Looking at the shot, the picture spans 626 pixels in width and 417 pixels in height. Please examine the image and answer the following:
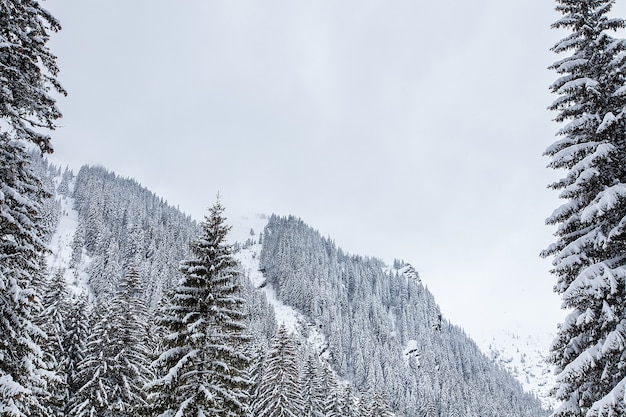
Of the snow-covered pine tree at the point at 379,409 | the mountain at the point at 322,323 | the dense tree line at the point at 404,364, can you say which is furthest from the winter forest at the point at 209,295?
the dense tree line at the point at 404,364

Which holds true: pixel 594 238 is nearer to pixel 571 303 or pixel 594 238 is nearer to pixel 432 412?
→ pixel 571 303

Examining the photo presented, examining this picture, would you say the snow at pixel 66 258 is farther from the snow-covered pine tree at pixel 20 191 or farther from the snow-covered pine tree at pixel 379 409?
the snow-covered pine tree at pixel 20 191

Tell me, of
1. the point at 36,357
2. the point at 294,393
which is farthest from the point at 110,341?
the point at 36,357

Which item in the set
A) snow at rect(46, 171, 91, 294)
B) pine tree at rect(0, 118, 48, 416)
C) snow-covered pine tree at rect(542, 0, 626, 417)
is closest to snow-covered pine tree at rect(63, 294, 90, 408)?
pine tree at rect(0, 118, 48, 416)

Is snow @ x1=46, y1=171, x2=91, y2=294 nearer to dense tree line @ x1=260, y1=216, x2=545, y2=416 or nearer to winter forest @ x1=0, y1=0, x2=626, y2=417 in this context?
winter forest @ x1=0, y1=0, x2=626, y2=417

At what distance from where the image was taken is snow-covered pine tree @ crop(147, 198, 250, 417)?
1534 cm

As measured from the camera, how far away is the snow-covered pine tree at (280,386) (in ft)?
95.2

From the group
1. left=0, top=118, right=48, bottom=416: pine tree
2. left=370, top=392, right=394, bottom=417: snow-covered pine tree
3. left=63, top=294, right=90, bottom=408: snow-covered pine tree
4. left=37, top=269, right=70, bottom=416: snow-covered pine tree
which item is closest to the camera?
left=0, top=118, right=48, bottom=416: pine tree

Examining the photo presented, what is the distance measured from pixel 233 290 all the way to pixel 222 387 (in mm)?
3625

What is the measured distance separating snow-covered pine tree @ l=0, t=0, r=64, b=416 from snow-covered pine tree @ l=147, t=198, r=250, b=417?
5005 mm

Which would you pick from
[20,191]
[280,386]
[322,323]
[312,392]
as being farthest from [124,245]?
[20,191]

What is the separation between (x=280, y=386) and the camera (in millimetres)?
29500

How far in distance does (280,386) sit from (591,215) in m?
24.5

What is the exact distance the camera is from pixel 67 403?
28.5 metres
